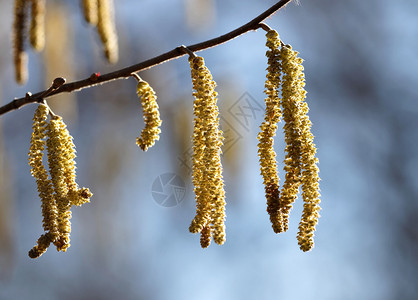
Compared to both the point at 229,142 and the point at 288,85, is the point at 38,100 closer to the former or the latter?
the point at 288,85

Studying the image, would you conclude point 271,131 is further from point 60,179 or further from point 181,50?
point 60,179

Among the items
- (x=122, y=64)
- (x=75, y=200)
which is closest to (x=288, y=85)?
(x=75, y=200)

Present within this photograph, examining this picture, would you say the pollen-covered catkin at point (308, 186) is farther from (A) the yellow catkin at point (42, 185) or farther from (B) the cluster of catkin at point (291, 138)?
(A) the yellow catkin at point (42, 185)

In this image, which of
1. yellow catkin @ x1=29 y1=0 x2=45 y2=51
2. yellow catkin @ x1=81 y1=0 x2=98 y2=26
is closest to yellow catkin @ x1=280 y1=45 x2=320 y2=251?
yellow catkin @ x1=81 y1=0 x2=98 y2=26

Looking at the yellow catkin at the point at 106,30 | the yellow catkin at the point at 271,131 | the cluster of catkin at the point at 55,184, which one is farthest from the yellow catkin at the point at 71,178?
the yellow catkin at the point at 271,131

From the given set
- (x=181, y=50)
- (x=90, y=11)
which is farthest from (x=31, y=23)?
(x=181, y=50)

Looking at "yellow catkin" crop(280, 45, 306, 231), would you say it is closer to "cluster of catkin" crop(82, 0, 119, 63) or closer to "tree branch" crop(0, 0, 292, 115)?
"tree branch" crop(0, 0, 292, 115)
